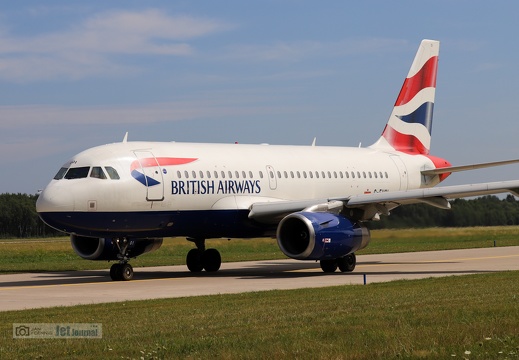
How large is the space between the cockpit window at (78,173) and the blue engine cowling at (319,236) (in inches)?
228

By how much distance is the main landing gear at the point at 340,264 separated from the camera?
30.0m

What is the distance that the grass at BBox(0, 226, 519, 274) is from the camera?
117 ft

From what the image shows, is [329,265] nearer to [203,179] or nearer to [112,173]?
[203,179]

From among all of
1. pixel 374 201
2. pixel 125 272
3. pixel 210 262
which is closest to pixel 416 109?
pixel 374 201

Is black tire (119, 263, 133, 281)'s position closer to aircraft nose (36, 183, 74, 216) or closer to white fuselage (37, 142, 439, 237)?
white fuselage (37, 142, 439, 237)

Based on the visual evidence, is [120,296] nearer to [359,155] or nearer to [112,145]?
[112,145]

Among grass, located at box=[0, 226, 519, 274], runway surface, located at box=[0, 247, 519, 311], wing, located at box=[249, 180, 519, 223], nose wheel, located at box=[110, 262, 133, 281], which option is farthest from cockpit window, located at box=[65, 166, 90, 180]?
grass, located at box=[0, 226, 519, 274]

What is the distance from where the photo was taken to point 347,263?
30234mm

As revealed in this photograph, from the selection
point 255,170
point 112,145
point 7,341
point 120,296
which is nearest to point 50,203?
point 112,145

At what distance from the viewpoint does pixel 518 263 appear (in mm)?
32469

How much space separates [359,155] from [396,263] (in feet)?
13.9

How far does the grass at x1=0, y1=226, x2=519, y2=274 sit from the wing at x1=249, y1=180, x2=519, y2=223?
4932 millimetres

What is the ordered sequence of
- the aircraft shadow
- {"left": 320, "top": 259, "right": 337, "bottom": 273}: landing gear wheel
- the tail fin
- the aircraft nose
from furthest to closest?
the tail fin, {"left": 320, "top": 259, "right": 337, "bottom": 273}: landing gear wheel, the aircraft shadow, the aircraft nose

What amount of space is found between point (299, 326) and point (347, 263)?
1565 cm
